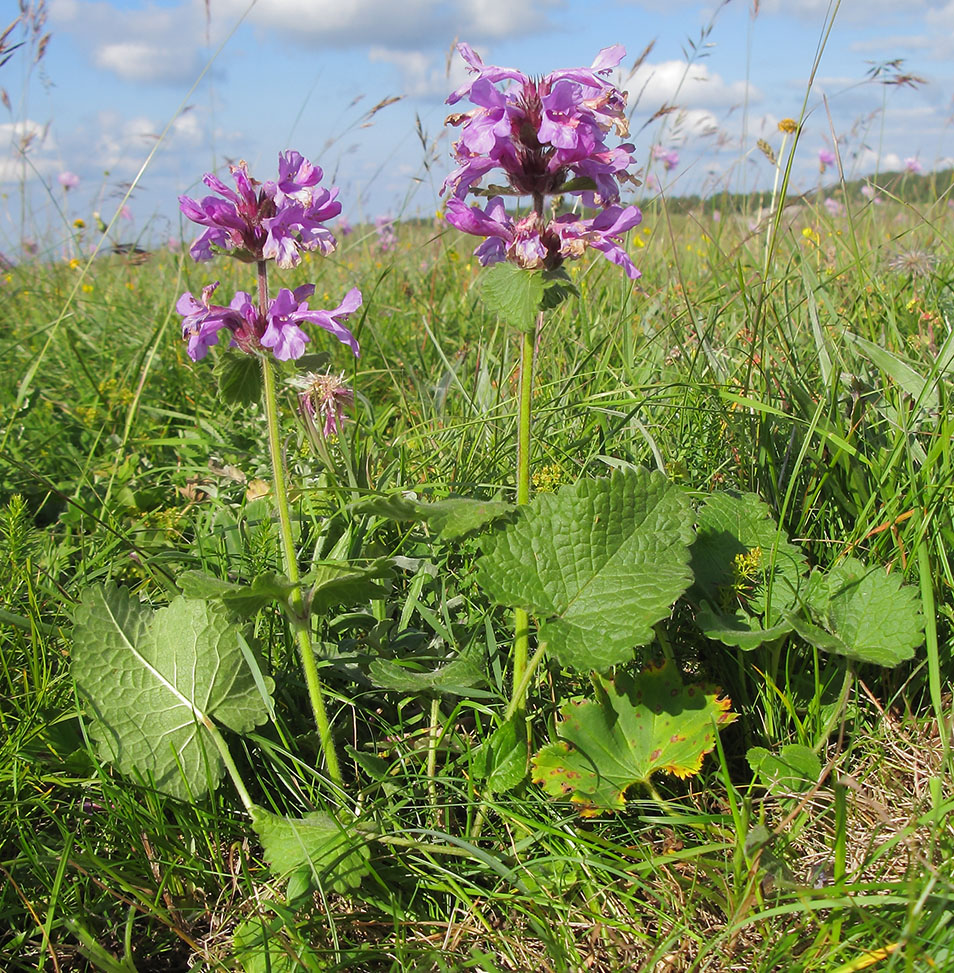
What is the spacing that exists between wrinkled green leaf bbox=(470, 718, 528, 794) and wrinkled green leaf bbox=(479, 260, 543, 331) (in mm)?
747

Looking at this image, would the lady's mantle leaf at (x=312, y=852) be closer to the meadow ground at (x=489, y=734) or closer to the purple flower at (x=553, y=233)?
the meadow ground at (x=489, y=734)

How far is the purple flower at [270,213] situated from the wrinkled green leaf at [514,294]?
346mm

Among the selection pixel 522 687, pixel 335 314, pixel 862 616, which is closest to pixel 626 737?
pixel 522 687

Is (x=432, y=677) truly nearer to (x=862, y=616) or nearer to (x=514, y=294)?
(x=514, y=294)

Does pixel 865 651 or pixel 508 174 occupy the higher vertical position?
pixel 508 174

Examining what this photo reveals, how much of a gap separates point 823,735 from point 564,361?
68.6 inches

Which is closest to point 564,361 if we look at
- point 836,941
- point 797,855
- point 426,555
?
point 426,555

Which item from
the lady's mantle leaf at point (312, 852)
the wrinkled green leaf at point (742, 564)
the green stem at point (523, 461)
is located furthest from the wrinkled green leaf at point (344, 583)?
the wrinkled green leaf at point (742, 564)

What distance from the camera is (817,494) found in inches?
74.2

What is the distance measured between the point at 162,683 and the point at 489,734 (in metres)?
0.69

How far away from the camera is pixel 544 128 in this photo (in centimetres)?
135

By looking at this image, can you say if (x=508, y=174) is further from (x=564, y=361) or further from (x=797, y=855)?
(x=564, y=361)

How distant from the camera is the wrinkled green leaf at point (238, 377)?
152 centimetres

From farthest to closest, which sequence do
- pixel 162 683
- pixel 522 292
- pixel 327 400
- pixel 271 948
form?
pixel 327 400 < pixel 162 683 < pixel 522 292 < pixel 271 948
